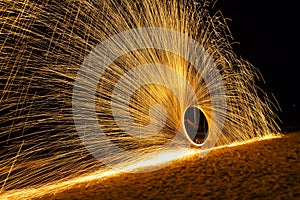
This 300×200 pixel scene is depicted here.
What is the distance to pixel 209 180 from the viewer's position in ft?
18.7

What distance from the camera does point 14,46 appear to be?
24.8 ft

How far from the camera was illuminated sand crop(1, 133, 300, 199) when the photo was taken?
5.21 m

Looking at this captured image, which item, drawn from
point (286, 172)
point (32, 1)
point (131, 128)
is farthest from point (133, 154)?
point (32, 1)

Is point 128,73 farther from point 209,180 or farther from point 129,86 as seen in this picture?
point 209,180

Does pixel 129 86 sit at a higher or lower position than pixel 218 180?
higher

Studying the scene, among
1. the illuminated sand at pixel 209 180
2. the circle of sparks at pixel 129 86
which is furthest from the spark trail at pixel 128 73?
Result: the illuminated sand at pixel 209 180

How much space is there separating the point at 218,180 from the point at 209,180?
149 millimetres

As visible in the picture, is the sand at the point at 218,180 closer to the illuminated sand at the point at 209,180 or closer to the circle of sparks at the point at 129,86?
the illuminated sand at the point at 209,180

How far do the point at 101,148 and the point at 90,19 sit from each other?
3010 millimetres

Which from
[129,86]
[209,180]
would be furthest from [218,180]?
[129,86]

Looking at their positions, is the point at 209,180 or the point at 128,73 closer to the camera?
the point at 209,180

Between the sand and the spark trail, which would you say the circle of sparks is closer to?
the spark trail

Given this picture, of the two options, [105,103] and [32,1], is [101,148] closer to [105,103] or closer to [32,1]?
[105,103]

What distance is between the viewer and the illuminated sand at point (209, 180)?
521 centimetres
